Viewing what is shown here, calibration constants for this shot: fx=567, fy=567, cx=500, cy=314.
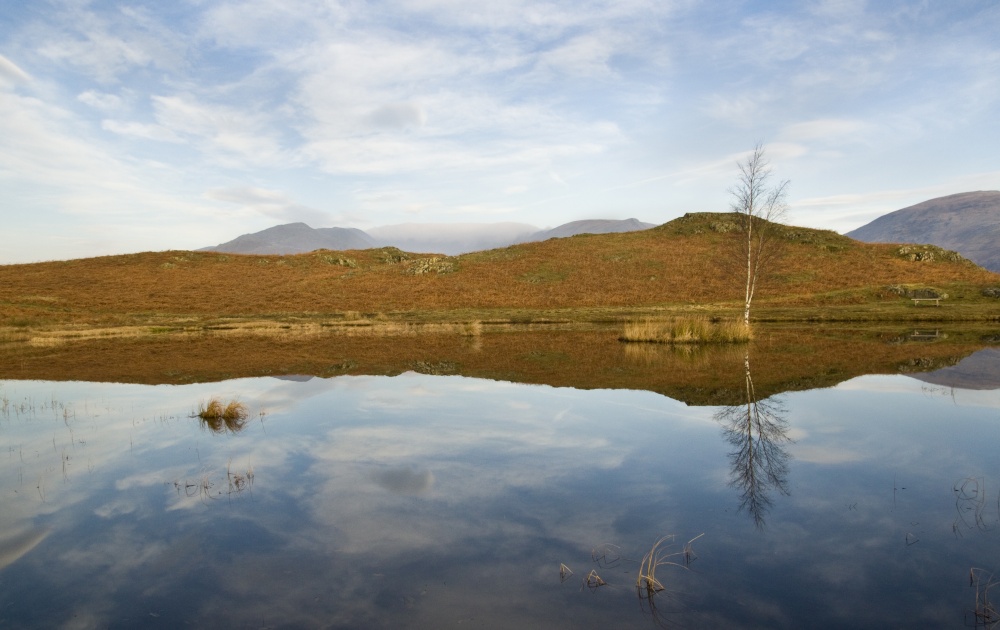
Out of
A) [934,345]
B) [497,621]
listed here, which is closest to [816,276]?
[934,345]

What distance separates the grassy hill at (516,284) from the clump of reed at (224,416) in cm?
3324

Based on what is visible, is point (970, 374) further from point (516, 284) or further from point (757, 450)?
point (516, 284)

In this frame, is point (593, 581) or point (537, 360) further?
point (537, 360)

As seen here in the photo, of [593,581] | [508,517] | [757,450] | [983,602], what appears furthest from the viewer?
[757,450]

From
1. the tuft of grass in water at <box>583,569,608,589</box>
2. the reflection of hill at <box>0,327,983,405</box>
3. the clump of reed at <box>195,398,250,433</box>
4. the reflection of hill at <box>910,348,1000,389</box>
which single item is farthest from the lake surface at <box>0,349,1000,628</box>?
the reflection of hill at <box>0,327,983,405</box>

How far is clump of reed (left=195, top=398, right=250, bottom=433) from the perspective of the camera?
1354 cm

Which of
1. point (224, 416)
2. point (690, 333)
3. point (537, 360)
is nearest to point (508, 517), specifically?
point (224, 416)

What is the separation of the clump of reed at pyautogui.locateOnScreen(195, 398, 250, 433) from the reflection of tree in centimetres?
1082

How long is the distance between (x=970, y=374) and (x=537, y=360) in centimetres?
1483

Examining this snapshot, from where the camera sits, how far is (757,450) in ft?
34.6

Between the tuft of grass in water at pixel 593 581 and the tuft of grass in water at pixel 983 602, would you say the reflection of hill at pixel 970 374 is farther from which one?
the tuft of grass in water at pixel 593 581

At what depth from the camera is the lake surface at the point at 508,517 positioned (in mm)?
5539

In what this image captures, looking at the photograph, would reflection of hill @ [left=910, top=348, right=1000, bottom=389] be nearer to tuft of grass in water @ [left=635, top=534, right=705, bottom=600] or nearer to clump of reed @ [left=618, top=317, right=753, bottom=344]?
clump of reed @ [left=618, top=317, right=753, bottom=344]

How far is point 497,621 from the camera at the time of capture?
207 inches
